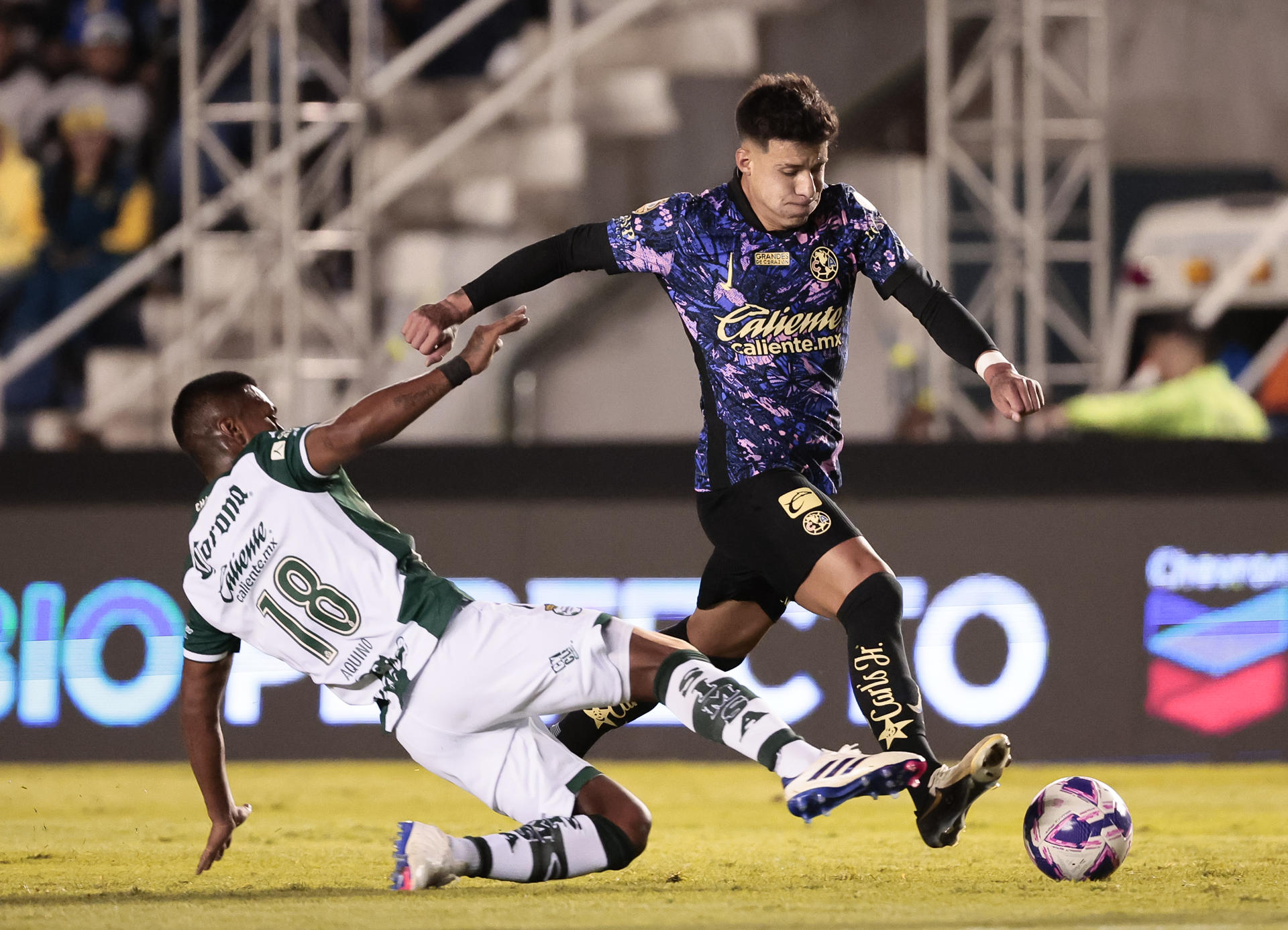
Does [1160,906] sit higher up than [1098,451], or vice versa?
[1098,451]

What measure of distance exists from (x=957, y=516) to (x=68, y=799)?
403 centimetres

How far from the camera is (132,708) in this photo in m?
7.64

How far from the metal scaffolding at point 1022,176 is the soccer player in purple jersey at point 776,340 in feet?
21.3

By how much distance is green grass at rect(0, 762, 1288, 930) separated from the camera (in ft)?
13.8

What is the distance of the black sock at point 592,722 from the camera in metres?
5.25

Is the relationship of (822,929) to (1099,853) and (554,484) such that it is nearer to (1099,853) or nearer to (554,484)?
(1099,853)

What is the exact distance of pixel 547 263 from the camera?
4996mm

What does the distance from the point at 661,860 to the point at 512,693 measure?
1308 millimetres

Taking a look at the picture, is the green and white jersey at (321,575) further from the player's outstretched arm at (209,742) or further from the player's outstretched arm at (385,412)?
the player's outstretched arm at (209,742)

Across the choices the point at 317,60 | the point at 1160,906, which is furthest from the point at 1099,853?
the point at 317,60

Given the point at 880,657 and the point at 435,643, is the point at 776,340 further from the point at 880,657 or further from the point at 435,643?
the point at 435,643

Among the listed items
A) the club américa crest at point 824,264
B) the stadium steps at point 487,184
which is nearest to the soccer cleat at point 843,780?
the club américa crest at point 824,264

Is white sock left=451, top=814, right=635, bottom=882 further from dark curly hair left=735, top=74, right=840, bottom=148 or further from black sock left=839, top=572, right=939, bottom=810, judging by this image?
dark curly hair left=735, top=74, right=840, bottom=148

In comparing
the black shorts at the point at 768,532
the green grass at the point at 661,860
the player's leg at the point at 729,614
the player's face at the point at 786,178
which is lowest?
the green grass at the point at 661,860
